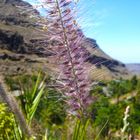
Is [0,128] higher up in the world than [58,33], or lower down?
lower down

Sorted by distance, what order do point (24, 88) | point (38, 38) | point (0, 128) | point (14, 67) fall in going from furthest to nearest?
point (14, 67) → point (0, 128) → point (24, 88) → point (38, 38)

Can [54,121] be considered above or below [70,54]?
below

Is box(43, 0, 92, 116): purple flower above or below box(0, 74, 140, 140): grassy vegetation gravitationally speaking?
above

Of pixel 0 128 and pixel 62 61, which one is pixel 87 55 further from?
pixel 0 128

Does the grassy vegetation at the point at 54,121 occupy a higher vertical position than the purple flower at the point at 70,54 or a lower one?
lower

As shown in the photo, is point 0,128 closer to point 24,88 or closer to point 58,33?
point 24,88

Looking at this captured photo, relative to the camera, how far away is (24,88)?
165 inches

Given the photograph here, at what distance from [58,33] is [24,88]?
85 cm

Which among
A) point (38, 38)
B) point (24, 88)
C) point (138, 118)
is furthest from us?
point (138, 118)

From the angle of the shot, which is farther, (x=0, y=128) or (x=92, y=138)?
(x=0, y=128)

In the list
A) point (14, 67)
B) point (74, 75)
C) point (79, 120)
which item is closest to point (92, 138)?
point (79, 120)

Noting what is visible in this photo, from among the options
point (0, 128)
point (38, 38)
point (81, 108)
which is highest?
point (38, 38)

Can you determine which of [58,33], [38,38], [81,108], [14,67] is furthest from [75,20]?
[14,67]

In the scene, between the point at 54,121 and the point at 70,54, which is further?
the point at 54,121
